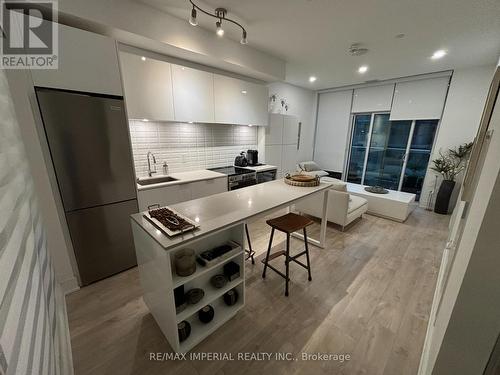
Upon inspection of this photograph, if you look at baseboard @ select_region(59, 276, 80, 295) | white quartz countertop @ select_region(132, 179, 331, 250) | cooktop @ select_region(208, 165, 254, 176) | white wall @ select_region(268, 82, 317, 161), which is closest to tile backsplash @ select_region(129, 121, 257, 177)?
cooktop @ select_region(208, 165, 254, 176)

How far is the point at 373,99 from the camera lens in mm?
4922

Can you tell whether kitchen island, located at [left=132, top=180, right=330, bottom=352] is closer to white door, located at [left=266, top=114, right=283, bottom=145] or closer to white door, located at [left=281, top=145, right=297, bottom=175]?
white door, located at [left=266, top=114, right=283, bottom=145]

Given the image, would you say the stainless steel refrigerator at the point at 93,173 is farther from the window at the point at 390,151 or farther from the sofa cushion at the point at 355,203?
the window at the point at 390,151

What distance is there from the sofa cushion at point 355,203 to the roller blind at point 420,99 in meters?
2.43

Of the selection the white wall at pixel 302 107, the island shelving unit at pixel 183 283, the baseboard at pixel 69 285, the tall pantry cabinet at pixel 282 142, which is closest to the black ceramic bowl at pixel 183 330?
the island shelving unit at pixel 183 283

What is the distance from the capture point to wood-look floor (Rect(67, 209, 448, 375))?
1.38 metres

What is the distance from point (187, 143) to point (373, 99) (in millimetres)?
4605

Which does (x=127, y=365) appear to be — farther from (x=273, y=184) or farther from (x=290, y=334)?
(x=273, y=184)

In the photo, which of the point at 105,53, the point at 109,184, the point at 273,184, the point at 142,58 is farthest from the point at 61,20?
the point at 273,184

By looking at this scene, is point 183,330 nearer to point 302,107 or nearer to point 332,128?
point 302,107

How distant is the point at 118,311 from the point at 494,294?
2392 millimetres

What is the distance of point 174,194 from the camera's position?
2602 mm

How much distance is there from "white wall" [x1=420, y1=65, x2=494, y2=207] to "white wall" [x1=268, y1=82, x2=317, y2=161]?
9.45 feet

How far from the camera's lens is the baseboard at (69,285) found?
1.92m
